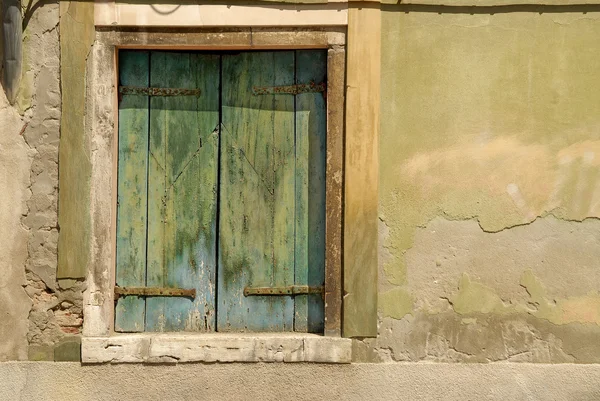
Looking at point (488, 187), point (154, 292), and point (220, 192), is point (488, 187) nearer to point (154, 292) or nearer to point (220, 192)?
point (220, 192)

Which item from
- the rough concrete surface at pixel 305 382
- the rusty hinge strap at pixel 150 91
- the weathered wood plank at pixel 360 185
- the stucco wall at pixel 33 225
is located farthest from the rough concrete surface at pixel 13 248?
the weathered wood plank at pixel 360 185

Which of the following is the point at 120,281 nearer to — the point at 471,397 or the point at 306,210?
the point at 306,210

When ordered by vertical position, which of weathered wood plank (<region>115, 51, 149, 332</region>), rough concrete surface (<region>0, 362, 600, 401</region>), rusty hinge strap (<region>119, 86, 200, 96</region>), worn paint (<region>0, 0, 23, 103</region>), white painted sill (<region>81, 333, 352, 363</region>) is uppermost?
worn paint (<region>0, 0, 23, 103</region>)

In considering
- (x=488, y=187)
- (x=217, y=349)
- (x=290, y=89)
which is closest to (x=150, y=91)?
(x=290, y=89)

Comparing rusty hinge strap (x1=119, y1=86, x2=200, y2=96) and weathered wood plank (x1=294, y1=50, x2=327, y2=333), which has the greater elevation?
rusty hinge strap (x1=119, y1=86, x2=200, y2=96)

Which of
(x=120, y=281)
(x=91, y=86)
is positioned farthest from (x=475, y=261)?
(x=91, y=86)

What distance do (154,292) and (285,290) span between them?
797mm

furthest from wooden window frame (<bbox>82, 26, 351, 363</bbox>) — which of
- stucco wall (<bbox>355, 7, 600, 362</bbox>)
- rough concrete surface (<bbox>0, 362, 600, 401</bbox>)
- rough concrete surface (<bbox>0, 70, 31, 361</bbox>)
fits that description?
rough concrete surface (<bbox>0, 70, 31, 361</bbox>)

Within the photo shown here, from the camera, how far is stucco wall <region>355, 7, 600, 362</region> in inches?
211

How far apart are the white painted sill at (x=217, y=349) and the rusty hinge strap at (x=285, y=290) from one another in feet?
0.96

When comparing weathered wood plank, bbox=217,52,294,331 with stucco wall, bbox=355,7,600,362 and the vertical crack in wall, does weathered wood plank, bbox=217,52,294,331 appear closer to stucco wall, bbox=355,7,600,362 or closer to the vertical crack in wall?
stucco wall, bbox=355,7,600,362

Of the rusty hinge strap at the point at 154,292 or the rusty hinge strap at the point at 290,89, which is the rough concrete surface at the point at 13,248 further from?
the rusty hinge strap at the point at 290,89

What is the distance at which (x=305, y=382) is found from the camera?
17.5ft

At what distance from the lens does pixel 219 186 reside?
5.56 m
